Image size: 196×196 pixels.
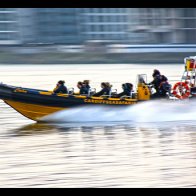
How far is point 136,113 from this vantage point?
850 inches

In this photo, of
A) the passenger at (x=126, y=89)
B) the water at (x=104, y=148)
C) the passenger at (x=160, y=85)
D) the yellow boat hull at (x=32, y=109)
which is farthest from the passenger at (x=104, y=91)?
the passenger at (x=160, y=85)

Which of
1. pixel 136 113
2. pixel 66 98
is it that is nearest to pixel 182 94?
pixel 136 113

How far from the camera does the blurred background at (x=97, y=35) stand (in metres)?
102

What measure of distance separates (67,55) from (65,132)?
86180mm

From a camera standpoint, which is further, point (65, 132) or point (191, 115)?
point (191, 115)

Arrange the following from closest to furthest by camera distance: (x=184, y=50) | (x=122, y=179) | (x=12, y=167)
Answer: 1. (x=122, y=179)
2. (x=12, y=167)
3. (x=184, y=50)

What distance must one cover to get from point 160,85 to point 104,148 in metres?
5.42

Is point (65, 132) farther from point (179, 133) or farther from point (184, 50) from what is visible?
point (184, 50)

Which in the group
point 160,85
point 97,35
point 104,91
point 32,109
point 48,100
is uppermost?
point 97,35

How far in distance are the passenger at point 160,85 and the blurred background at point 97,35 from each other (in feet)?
246

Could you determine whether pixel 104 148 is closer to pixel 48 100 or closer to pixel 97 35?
pixel 48 100
